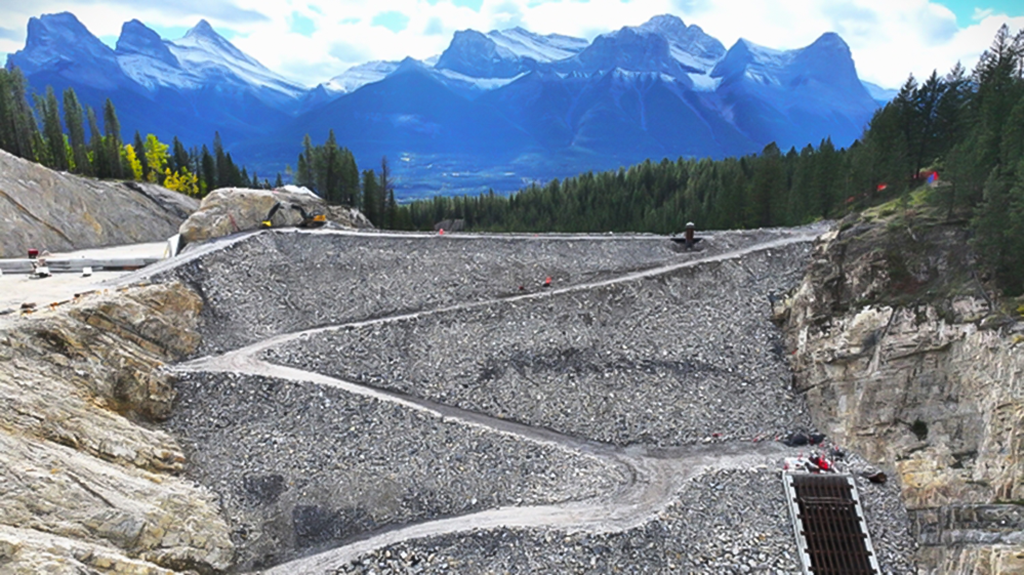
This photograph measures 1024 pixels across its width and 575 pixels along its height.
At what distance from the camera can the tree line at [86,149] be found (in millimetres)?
71562

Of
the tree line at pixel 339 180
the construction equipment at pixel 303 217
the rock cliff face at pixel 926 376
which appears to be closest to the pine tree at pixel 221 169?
the tree line at pixel 339 180

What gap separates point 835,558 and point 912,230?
22310mm

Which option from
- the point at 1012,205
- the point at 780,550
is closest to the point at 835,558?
the point at 780,550

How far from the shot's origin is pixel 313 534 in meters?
23.8

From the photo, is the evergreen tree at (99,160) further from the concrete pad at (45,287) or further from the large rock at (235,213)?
the concrete pad at (45,287)

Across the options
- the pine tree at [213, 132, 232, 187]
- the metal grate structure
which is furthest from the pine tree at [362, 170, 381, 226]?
the metal grate structure

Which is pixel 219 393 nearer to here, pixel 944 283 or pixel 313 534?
pixel 313 534

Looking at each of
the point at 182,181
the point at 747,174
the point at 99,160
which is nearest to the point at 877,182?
the point at 747,174

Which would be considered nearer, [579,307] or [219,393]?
[219,393]

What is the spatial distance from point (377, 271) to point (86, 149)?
2799 inches

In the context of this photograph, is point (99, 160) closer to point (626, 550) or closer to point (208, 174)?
point (208, 174)

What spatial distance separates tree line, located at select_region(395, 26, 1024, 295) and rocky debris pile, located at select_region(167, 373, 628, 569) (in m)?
25.4

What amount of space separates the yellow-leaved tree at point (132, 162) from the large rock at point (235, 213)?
157 ft

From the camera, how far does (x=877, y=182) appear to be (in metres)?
48.7
